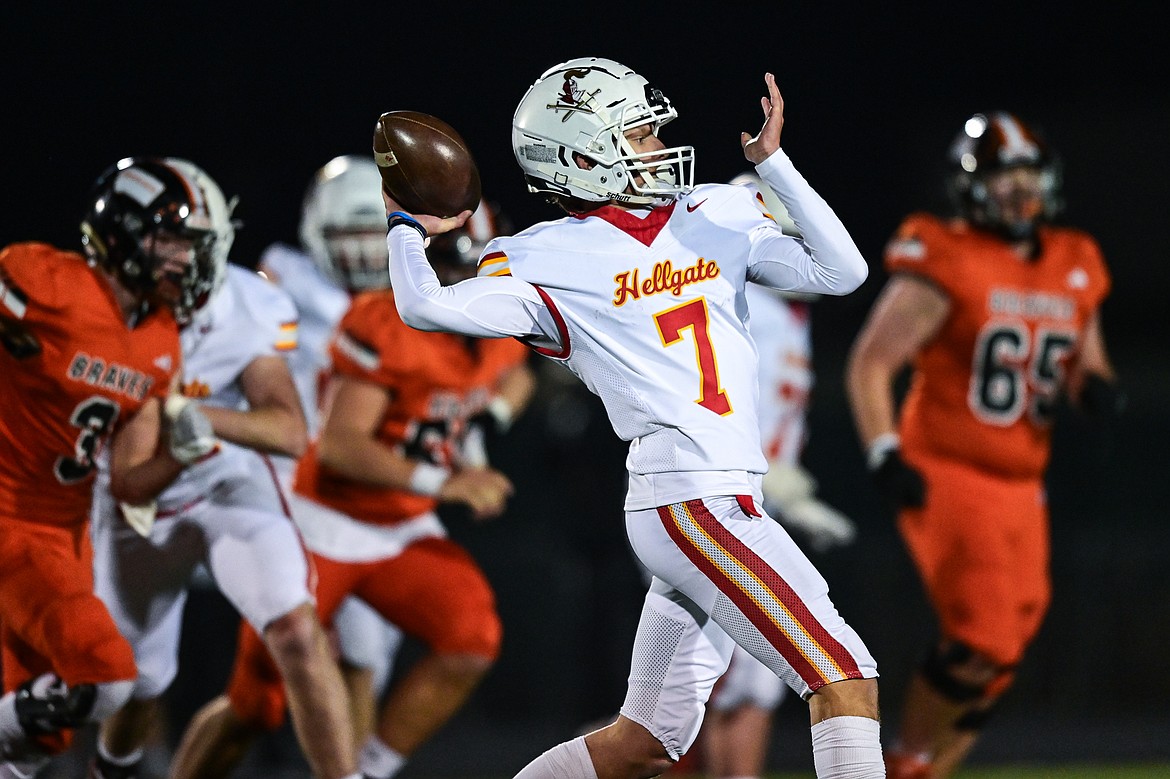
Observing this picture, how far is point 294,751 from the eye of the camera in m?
5.83

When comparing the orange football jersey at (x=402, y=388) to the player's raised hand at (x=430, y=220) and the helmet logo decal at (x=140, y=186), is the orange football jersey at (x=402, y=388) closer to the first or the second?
the helmet logo decal at (x=140, y=186)

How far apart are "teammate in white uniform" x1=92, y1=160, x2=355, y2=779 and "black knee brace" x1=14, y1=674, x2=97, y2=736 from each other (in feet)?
1.10

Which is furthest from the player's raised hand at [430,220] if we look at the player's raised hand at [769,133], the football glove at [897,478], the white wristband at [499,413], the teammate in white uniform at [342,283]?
the football glove at [897,478]

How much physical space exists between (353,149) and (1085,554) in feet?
13.0

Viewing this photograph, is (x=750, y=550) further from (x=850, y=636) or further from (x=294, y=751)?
(x=294, y=751)

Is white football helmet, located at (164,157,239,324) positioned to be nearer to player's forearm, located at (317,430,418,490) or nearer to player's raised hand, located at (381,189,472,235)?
player's forearm, located at (317,430,418,490)

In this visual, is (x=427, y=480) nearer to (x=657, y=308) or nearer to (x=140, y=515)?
(x=140, y=515)

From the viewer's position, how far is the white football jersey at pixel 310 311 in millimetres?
5340

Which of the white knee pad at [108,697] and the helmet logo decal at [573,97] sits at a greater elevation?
the helmet logo decal at [573,97]

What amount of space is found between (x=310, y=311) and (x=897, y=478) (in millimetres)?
2130

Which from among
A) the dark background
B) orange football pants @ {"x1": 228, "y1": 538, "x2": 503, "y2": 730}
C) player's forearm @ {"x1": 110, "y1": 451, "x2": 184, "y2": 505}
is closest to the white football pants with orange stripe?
player's forearm @ {"x1": 110, "y1": 451, "x2": 184, "y2": 505}

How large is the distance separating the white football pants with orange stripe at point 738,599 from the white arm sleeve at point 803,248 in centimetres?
45

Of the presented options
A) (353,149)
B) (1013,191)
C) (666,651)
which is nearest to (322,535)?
(666,651)

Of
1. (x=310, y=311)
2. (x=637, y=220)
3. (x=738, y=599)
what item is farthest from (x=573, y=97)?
(x=310, y=311)
